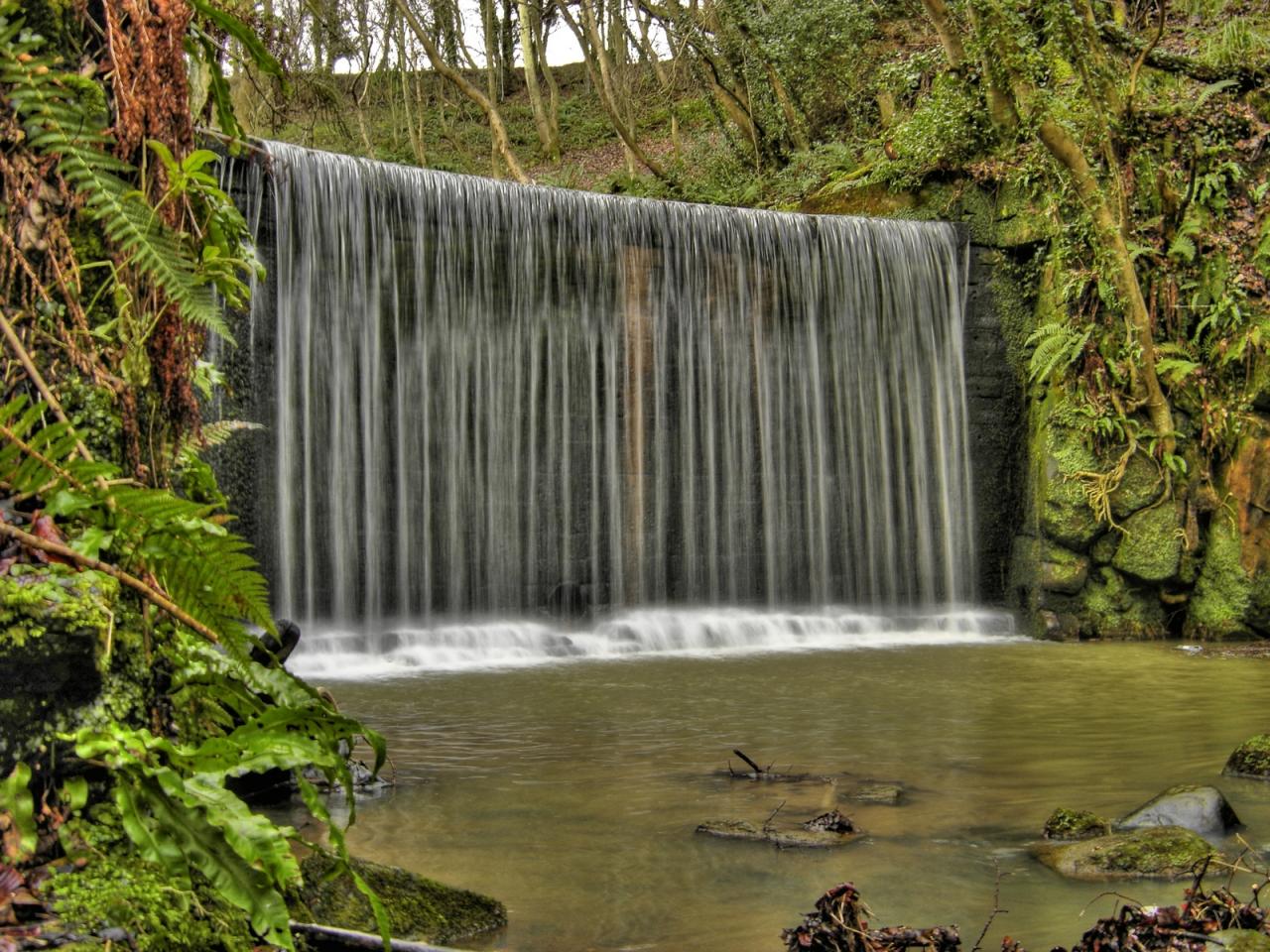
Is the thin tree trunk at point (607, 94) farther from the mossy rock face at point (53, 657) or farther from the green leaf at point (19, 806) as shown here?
the green leaf at point (19, 806)

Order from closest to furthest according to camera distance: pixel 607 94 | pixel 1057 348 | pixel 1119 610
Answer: pixel 1119 610 < pixel 1057 348 < pixel 607 94

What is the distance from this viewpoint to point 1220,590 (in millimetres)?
11836

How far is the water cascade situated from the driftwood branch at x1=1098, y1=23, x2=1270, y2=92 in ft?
8.05

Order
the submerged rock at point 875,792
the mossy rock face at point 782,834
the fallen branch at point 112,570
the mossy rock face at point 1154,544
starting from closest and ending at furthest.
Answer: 1. the fallen branch at point 112,570
2. the mossy rock face at point 782,834
3. the submerged rock at point 875,792
4. the mossy rock face at point 1154,544

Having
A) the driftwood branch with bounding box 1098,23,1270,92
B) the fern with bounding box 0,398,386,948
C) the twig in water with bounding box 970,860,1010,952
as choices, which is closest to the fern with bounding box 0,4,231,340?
the fern with bounding box 0,398,386,948

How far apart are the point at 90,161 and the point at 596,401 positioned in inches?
390

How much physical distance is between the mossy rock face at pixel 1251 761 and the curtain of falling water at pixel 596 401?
6.92 meters

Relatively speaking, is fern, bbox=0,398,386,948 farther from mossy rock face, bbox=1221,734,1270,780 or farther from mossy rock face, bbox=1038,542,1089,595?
mossy rock face, bbox=1038,542,1089,595

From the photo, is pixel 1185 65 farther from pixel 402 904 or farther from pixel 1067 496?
pixel 402 904

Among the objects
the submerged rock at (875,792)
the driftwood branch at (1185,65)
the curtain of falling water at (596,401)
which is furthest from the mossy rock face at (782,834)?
the driftwood branch at (1185,65)

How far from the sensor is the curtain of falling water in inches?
425

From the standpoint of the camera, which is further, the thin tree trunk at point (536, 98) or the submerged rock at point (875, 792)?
the thin tree trunk at point (536, 98)

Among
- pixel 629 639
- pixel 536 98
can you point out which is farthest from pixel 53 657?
pixel 536 98

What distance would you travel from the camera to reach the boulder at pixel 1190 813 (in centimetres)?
462
